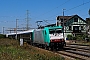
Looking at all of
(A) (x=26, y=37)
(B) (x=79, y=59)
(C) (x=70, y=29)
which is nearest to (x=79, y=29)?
(C) (x=70, y=29)

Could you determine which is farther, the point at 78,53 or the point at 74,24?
the point at 74,24

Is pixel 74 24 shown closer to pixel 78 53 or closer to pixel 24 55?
pixel 78 53

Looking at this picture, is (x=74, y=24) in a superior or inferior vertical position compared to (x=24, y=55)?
superior

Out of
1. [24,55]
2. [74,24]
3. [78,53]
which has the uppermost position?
[74,24]

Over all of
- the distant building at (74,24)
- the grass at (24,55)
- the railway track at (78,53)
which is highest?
the distant building at (74,24)

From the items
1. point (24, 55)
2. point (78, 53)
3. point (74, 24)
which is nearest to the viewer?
point (24, 55)

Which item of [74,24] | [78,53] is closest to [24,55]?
[78,53]

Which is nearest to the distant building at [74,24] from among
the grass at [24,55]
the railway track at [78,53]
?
the railway track at [78,53]

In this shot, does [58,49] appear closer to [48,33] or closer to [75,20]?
[48,33]

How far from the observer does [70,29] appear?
82.8 meters

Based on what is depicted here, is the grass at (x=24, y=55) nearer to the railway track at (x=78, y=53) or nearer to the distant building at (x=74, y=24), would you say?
the railway track at (x=78, y=53)

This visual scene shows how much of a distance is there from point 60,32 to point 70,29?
55580mm

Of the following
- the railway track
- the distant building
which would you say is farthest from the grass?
the distant building

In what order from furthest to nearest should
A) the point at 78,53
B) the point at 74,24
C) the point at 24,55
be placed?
1. the point at 74,24
2. the point at 78,53
3. the point at 24,55
